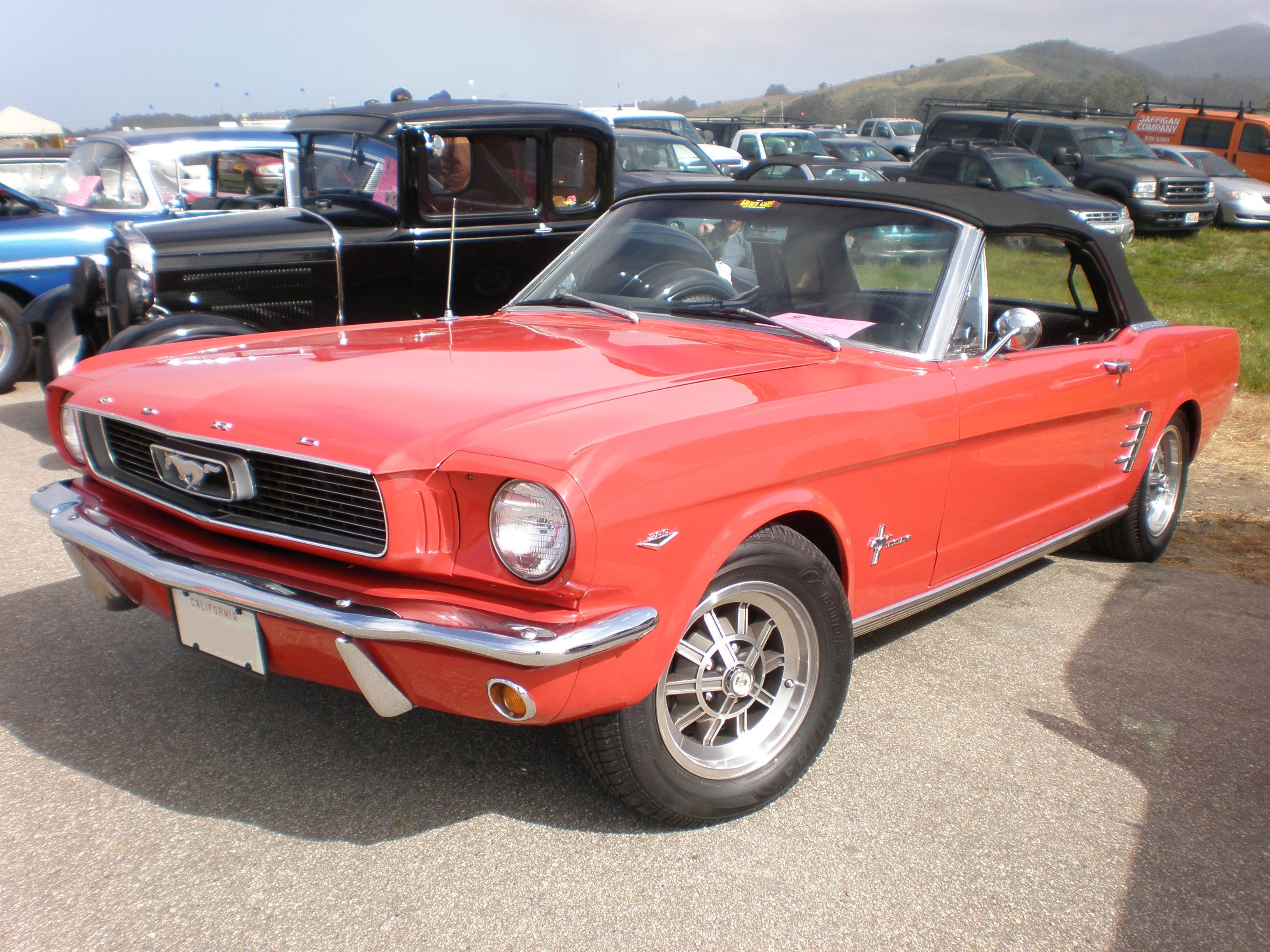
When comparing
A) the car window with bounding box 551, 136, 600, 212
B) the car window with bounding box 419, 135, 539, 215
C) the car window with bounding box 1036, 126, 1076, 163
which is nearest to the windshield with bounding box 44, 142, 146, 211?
the car window with bounding box 419, 135, 539, 215

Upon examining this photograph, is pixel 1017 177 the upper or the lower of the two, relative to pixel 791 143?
upper

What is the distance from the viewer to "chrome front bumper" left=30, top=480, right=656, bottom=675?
202cm

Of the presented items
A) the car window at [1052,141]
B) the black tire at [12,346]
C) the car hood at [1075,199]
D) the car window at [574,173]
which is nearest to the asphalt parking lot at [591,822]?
Answer: the car window at [574,173]

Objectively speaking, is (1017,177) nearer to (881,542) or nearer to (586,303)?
(586,303)

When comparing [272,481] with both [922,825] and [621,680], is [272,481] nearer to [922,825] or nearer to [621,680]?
[621,680]

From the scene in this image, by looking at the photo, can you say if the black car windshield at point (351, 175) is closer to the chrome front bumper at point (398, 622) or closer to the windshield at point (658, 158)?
the chrome front bumper at point (398, 622)

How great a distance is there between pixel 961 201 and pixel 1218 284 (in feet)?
37.2

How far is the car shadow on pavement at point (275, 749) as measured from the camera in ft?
8.32

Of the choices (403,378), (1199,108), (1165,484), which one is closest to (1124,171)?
(1199,108)

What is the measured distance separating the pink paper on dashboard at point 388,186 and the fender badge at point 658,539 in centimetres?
424

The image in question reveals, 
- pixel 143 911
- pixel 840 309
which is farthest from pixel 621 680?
pixel 840 309

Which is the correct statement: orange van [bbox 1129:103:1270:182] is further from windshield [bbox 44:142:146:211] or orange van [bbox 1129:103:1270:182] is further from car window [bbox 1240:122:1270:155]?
windshield [bbox 44:142:146:211]

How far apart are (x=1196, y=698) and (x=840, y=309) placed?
168 cm

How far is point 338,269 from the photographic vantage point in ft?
19.2
